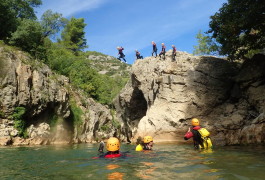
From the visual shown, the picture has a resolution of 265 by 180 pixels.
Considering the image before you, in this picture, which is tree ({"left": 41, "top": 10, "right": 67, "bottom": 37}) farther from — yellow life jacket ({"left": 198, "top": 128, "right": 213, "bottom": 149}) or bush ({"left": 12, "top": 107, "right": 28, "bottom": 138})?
yellow life jacket ({"left": 198, "top": 128, "right": 213, "bottom": 149})

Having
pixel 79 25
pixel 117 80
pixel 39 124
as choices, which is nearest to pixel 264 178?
pixel 39 124

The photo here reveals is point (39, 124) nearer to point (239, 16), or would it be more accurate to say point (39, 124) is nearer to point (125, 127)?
point (125, 127)

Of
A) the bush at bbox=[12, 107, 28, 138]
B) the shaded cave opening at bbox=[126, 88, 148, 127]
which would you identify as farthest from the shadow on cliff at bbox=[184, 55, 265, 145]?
the bush at bbox=[12, 107, 28, 138]

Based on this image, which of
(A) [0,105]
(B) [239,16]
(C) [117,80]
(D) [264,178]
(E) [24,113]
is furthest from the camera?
(C) [117,80]

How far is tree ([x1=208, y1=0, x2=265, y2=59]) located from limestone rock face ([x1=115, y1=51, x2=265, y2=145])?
107 inches

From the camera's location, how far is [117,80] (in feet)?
257

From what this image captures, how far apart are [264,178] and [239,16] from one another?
13073mm

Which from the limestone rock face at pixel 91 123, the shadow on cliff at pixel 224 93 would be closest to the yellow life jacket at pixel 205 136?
the shadow on cliff at pixel 224 93

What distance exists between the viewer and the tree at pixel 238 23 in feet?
46.3

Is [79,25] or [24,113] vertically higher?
[79,25]

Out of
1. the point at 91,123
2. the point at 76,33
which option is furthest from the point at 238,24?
the point at 76,33

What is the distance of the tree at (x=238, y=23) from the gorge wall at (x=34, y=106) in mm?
14433

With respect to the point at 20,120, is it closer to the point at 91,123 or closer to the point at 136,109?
the point at 91,123

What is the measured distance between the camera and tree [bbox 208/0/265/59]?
46.3ft
